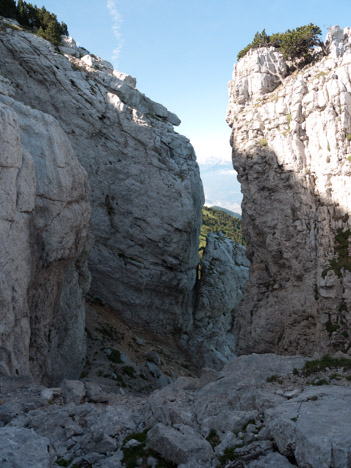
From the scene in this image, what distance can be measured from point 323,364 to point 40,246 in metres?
19.1

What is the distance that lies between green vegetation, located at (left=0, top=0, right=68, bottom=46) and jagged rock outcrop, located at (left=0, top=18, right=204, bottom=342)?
21.3 ft

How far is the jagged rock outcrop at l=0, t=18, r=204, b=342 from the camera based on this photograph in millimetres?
42688

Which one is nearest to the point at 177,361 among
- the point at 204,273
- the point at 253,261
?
the point at 204,273

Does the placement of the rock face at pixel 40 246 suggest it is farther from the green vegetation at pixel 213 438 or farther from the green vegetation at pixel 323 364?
the green vegetation at pixel 323 364

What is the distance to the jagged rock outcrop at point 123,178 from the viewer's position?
1681 inches

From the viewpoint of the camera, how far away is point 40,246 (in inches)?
982

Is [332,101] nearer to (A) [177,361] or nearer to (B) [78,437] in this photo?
(B) [78,437]

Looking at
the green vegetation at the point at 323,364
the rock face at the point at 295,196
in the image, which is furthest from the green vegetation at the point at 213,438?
the rock face at the point at 295,196

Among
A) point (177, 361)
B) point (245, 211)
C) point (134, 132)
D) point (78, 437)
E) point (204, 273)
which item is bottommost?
point (177, 361)

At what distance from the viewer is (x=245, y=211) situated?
36312mm

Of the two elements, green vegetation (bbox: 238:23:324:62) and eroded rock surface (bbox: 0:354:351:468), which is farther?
green vegetation (bbox: 238:23:324:62)

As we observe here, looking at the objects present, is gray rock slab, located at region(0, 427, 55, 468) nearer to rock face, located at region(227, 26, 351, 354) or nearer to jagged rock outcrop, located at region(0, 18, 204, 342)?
rock face, located at region(227, 26, 351, 354)

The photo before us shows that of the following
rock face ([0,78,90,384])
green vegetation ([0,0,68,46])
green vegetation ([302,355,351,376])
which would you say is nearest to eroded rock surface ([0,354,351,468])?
green vegetation ([302,355,351,376])

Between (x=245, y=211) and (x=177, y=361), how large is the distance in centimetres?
2131
